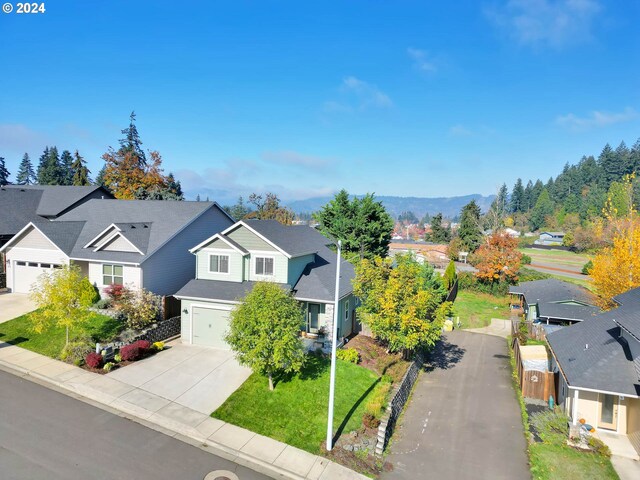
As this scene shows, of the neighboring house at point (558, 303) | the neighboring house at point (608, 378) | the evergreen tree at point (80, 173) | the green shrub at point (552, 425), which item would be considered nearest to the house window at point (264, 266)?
the green shrub at point (552, 425)

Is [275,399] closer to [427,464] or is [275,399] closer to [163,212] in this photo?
[427,464]

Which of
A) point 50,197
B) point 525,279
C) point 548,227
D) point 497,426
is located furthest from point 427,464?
point 548,227

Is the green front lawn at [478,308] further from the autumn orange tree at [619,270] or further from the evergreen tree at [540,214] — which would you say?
the evergreen tree at [540,214]

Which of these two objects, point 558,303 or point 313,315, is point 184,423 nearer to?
point 313,315

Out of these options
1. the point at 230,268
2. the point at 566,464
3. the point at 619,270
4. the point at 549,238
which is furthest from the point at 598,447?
the point at 549,238

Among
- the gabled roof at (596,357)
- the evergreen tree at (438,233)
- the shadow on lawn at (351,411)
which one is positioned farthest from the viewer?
the evergreen tree at (438,233)

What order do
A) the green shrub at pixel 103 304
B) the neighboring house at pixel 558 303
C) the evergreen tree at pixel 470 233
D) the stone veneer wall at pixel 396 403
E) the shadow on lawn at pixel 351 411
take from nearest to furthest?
the stone veneer wall at pixel 396 403 < the shadow on lawn at pixel 351 411 < the green shrub at pixel 103 304 < the neighboring house at pixel 558 303 < the evergreen tree at pixel 470 233

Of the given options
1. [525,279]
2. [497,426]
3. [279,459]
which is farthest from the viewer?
[525,279]
